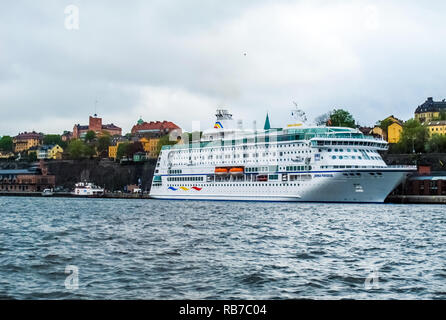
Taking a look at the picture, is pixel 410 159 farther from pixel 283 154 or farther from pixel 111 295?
pixel 111 295

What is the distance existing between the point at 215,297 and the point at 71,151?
5448 inches

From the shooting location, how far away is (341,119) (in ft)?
366

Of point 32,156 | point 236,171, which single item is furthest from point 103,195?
point 32,156

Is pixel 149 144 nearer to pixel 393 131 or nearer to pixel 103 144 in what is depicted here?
pixel 103 144

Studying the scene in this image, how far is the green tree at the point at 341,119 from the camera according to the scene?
111m

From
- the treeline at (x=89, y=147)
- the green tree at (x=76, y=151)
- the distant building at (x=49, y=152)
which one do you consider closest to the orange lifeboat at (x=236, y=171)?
the treeline at (x=89, y=147)

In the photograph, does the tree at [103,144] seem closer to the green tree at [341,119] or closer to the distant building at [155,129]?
the distant building at [155,129]

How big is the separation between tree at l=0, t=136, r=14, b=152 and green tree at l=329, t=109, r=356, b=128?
402ft

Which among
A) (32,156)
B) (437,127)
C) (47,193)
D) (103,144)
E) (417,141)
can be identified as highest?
(103,144)

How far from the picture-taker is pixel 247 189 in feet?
220

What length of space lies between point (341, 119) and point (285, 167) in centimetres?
5152

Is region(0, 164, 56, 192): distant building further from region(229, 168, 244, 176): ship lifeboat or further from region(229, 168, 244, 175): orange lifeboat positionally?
region(229, 168, 244, 175): orange lifeboat

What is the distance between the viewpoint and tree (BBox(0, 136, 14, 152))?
196 m
